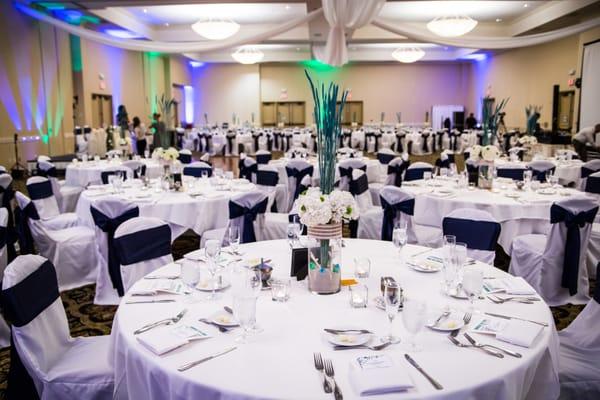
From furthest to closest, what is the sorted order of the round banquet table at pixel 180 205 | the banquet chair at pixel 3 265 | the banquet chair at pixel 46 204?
the banquet chair at pixel 46 204 < the round banquet table at pixel 180 205 < the banquet chair at pixel 3 265

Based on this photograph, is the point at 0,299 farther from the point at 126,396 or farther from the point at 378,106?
the point at 378,106

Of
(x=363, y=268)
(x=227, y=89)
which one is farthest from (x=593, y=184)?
(x=227, y=89)

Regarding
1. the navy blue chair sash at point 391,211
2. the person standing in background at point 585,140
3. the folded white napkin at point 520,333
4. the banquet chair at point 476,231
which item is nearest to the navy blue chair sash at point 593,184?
the navy blue chair sash at point 391,211

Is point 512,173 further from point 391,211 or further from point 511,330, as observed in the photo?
point 511,330

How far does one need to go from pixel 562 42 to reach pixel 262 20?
29.9 feet

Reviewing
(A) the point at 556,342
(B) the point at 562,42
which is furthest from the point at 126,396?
(B) the point at 562,42

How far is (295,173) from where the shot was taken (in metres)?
7.66

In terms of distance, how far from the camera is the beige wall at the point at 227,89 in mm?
23641

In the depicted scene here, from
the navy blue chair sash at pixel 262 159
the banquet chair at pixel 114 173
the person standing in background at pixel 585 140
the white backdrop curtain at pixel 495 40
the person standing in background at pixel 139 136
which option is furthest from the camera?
the person standing in background at pixel 139 136

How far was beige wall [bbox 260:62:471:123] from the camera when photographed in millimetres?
23594

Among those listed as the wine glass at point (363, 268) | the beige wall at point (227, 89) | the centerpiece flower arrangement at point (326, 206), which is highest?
the beige wall at point (227, 89)

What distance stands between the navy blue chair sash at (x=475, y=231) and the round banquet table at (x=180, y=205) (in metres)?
2.35

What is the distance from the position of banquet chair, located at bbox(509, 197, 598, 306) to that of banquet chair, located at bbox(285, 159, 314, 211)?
3815mm

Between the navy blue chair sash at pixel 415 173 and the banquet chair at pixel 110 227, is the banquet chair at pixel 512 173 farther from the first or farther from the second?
the banquet chair at pixel 110 227
